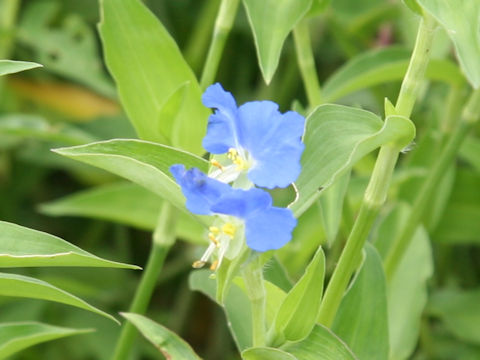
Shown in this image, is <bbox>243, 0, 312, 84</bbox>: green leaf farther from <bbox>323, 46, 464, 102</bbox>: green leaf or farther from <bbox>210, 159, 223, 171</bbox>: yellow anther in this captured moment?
<bbox>323, 46, 464, 102</bbox>: green leaf

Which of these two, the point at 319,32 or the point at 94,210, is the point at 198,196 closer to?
the point at 94,210

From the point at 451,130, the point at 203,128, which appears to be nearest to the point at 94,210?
the point at 203,128

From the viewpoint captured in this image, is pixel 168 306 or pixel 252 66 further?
pixel 252 66

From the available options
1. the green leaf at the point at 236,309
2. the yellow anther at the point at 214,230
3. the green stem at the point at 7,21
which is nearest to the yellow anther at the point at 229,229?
the yellow anther at the point at 214,230

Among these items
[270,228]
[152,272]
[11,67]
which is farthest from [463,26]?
[152,272]

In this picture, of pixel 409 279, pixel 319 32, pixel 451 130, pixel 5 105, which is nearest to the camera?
pixel 409 279

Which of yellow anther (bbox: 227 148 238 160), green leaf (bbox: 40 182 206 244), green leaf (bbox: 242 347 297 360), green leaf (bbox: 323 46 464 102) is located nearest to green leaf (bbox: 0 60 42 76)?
yellow anther (bbox: 227 148 238 160)
